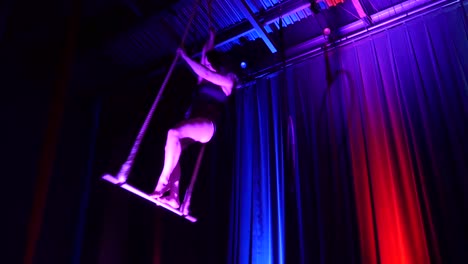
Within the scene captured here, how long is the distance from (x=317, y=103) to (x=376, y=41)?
0.98 m

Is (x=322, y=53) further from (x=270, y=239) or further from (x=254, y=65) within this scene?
(x=270, y=239)


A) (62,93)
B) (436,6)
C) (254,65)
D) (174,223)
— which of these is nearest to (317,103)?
(254,65)

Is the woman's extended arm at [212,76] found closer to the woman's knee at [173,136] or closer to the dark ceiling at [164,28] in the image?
the woman's knee at [173,136]

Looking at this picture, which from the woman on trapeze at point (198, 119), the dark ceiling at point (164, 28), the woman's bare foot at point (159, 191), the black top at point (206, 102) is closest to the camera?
the woman's bare foot at point (159, 191)

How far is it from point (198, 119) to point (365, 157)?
1771mm

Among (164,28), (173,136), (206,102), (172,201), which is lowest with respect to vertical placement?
(172,201)

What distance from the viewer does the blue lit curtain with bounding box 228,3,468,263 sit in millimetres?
3656

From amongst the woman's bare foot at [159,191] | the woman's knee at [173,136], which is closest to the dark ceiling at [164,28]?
the woman's knee at [173,136]

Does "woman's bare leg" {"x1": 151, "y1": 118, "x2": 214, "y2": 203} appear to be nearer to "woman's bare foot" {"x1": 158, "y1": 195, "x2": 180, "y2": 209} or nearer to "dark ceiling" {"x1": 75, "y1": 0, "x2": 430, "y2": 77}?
"woman's bare foot" {"x1": 158, "y1": 195, "x2": 180, "y2": 209}

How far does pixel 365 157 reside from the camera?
4.16m

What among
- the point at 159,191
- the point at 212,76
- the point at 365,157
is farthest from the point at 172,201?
the point at 365,157

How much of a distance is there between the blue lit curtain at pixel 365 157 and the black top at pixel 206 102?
0.82 m

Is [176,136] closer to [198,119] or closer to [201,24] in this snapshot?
[198,119]

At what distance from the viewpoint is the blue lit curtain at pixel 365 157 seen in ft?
12.0
